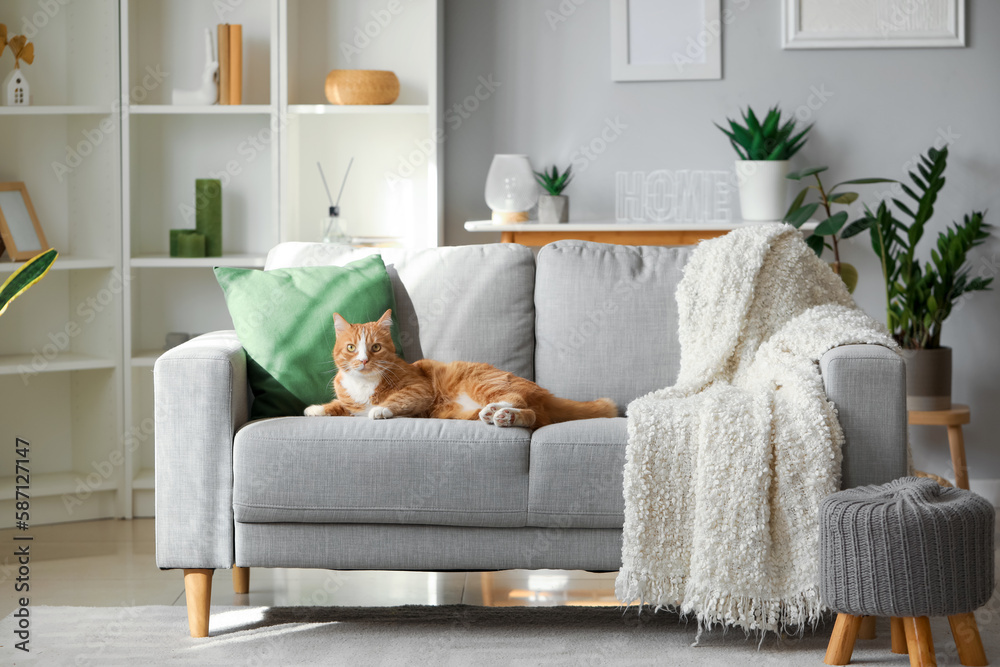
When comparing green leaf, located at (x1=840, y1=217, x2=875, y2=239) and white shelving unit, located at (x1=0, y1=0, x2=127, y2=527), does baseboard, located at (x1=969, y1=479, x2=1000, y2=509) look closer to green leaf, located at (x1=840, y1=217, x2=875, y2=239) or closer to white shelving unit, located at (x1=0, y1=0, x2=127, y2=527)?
green leaf, located at (x1=840, y1=217, x2=875, y2=239)

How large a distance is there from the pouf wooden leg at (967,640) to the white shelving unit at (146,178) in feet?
6.58

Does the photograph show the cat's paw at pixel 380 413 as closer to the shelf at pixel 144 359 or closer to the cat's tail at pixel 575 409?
the cat's tail at pixel 575 409

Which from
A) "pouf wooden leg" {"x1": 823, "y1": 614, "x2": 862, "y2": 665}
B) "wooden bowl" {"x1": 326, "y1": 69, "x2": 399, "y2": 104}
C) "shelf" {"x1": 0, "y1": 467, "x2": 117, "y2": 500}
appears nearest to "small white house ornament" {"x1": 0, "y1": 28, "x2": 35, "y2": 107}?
"wooden bowl" {"x1": 326, "y1": 69, "x2": 399, "y2": 104}

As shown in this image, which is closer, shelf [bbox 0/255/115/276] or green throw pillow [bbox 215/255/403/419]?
green throw pillow [bbox 215/255/403/419]

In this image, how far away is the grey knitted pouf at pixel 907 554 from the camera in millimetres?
1798

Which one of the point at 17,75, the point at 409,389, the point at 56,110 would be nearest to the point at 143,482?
the point at 56,110

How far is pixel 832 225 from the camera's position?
3.14 m

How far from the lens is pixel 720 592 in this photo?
1.95 metres

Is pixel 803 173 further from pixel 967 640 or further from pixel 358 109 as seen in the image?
pixel 967 640

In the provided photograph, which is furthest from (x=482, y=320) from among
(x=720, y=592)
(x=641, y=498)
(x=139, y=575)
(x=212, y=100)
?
(x=212, y=100)

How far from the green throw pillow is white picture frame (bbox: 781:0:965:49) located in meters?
1.97

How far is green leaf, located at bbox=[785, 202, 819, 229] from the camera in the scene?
10.4 feet

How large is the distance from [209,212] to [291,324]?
1180 mm

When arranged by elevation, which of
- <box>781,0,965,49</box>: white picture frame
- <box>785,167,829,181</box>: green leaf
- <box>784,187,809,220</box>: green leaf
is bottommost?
<box>784,187,809,220</box>: green leaf
